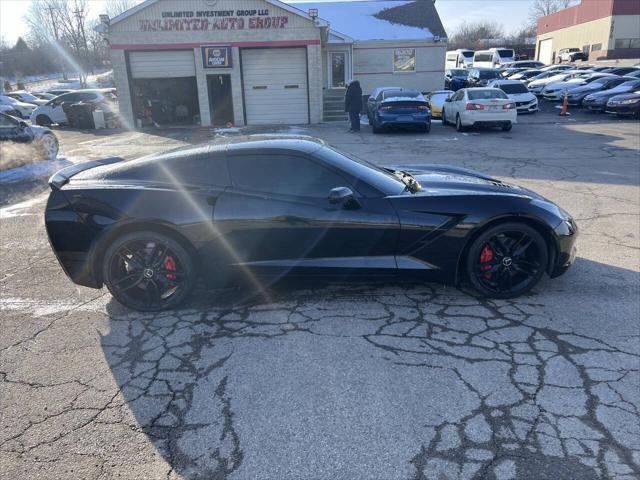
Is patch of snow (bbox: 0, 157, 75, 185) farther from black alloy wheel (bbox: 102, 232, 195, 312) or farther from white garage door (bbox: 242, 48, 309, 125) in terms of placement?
white garage door (bbox: 242, 48, 309, 125)

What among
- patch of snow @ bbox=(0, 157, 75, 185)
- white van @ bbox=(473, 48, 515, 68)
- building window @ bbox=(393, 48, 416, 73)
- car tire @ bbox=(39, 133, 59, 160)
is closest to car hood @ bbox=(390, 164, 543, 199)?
patch of snow @ bbox=(0, 157, 75, 185)

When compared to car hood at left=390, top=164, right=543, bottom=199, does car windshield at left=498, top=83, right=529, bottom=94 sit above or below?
above

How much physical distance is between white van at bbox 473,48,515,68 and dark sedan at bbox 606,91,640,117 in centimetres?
2545

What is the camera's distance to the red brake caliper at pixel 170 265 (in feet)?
13.1

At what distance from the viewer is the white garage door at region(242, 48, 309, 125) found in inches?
774

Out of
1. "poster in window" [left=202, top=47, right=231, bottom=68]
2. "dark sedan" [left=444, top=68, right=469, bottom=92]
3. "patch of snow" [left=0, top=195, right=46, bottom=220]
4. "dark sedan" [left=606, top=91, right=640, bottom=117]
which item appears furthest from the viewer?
"dark sedan" [left=444, top=68, right=469, bottom=92]

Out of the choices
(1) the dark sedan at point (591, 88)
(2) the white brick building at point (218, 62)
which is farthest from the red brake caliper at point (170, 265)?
(1) the dark sedan at point (591, 88)

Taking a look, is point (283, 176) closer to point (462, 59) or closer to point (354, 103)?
point (354, 103)

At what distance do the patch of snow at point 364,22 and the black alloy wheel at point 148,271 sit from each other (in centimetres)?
2371

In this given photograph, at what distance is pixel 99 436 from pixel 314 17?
18803 millimetres

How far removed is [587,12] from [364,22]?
39.3m

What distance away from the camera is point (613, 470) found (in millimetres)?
2346

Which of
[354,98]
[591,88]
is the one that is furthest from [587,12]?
[354,98]

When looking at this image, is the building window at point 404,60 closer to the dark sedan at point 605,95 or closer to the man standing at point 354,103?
the dark sedan at point 605,95
